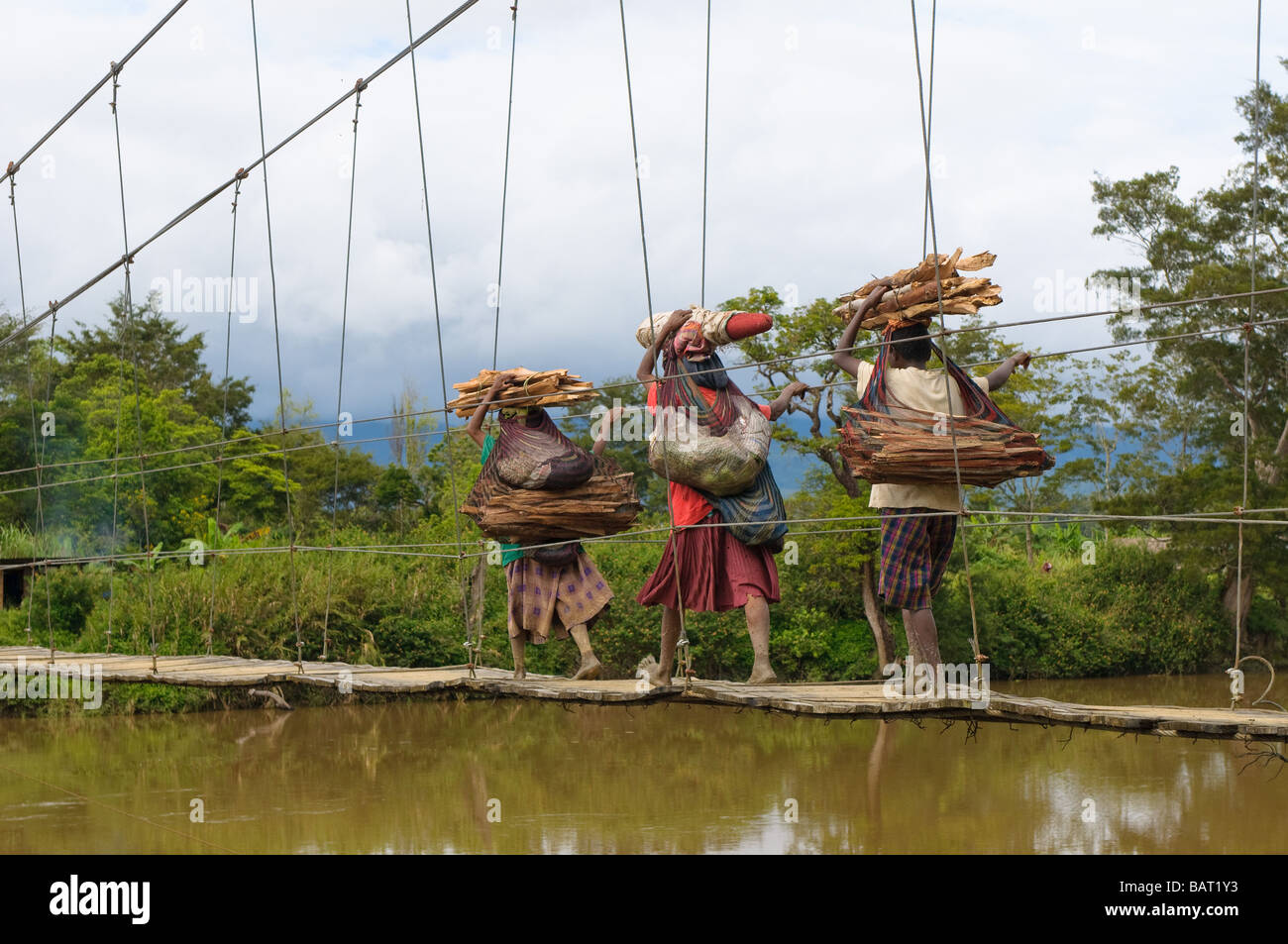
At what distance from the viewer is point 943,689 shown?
4.78m

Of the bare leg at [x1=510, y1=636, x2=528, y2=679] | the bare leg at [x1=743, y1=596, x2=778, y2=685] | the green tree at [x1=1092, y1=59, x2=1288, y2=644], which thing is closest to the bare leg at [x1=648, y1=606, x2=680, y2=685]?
the bare leg at [x1=743, y1=596, x2=778, y2=685]

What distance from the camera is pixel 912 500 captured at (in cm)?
516

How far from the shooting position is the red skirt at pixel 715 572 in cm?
576

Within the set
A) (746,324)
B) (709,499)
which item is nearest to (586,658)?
(709,499)

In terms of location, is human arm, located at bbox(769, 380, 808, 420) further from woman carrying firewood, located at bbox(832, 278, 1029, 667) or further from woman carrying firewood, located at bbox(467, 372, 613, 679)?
woman carrying firewood, located at bbox(467, 372, 613, 679)

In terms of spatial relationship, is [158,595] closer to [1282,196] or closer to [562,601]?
[562,601]

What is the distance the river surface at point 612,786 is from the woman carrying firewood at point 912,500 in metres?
2.39

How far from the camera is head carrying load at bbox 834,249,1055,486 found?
499 centimetres

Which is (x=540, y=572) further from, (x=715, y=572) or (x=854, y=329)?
(x=854, y=329)

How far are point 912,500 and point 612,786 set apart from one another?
5304 millimetres

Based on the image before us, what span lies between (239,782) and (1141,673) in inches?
406

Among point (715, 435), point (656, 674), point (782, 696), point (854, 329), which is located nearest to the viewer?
point (782, 696)

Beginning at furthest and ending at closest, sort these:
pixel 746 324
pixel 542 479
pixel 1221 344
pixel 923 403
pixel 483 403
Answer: pixel 1221 344 → pixel 483 403 → pixel 542 479 → pixel 746 324 → pixel 923 403

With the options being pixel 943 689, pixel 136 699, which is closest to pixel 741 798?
pixel 943 689
